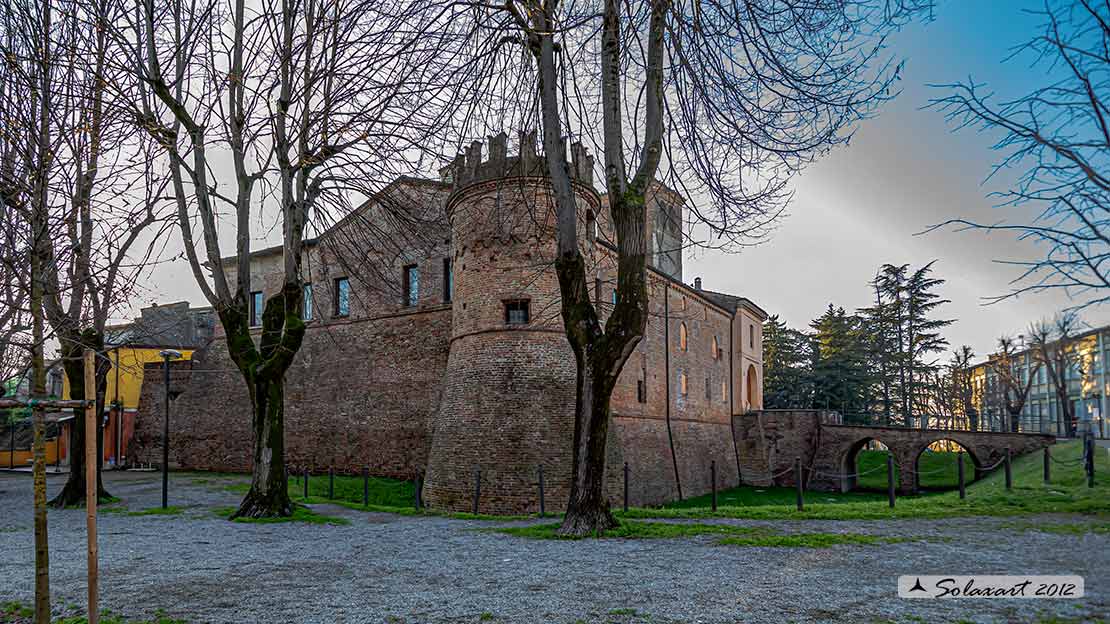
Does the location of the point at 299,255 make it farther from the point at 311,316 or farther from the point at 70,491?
the point at 311,316

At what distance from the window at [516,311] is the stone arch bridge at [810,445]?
781 inches

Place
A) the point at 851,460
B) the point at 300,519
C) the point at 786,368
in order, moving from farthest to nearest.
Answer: the point at 786,368 → the point at 851,460 → the point at 300,519

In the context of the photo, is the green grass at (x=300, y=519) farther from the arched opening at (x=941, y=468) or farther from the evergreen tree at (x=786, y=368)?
the evergreen tree at (x=786, y=368)

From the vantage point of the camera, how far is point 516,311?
64.9 feet

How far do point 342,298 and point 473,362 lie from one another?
37.8 ft

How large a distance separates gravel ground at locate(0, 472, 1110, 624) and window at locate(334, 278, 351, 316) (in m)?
17.5

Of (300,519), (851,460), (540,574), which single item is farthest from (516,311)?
(851,460)

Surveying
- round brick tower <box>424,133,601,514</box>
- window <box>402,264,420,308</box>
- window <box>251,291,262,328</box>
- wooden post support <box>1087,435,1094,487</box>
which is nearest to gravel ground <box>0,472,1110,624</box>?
wooden post support <box>1087,435,1094,487</box>

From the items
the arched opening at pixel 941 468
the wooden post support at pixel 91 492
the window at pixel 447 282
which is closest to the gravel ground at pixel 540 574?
the wooden post support at pixel 91 492

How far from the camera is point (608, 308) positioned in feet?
68.7

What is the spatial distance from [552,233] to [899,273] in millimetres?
39472

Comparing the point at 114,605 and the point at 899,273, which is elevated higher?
the point at 899,273

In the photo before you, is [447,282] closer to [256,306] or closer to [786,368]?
[256,306]

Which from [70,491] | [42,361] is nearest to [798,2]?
[42,361]
